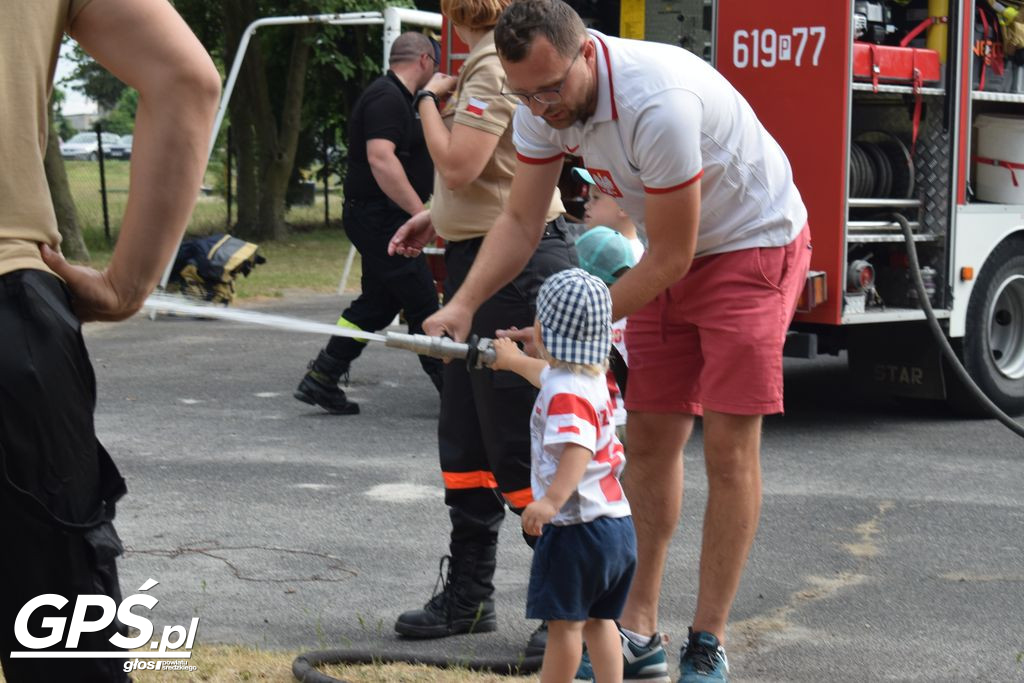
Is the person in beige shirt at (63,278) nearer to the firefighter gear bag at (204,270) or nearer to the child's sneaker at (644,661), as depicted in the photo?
the child's sneaker at (644,661)

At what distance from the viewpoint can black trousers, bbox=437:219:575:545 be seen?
429 cm

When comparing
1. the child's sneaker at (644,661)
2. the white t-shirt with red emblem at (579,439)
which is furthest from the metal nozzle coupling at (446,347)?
the child's sneaker at (644,661)

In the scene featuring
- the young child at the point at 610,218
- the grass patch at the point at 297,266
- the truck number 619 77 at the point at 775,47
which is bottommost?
the grass patch at the point at 297,266

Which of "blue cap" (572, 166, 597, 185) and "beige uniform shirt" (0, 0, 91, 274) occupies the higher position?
"beige uniform shirt" (0, 0, 91, 274)

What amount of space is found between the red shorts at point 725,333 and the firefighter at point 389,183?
12.1 ft

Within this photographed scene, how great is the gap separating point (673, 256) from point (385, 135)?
433 cm

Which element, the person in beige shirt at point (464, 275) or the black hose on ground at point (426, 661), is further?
the person in beige shirt at point (464, 275)

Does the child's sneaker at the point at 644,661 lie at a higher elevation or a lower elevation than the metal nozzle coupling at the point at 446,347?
lower

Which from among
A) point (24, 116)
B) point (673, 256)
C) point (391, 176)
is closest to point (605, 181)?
point (673, 256)

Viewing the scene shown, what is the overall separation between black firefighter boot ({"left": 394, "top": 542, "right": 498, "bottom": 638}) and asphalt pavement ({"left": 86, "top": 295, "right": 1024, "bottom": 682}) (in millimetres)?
58

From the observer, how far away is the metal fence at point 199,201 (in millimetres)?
24000

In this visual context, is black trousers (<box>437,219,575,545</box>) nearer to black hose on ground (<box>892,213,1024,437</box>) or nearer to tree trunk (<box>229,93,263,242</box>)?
black hose on ground (<box>892,213,1024,437</box>)

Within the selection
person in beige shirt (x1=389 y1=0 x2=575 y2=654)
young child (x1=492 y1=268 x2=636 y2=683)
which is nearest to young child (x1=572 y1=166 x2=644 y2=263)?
person in beige shirt (x1=389 y1=0 x2=575 y2=654)

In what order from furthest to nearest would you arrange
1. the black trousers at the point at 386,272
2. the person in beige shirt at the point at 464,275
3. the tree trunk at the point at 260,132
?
the tree trunk at the point at 260,132 < the black trousers at the point at 386,272 < the person in beige shirt at the point at 464,275
